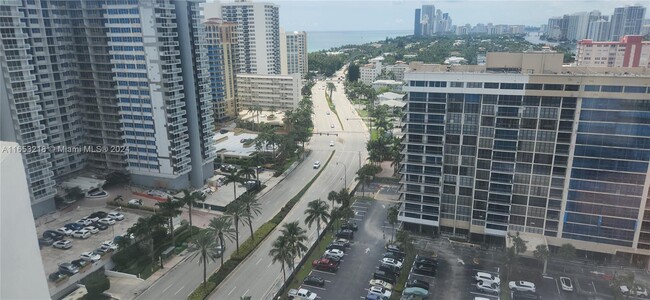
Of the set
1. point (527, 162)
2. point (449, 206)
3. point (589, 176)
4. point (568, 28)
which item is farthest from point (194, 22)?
point (568, 28)

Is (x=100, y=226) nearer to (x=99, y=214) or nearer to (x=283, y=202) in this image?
(x=99, y=214)

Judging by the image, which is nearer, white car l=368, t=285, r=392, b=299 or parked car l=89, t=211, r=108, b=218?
white car l=368, t=285, r=392, b=299

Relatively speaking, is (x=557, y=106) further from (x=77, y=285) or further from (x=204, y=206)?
(x=77, y=285)

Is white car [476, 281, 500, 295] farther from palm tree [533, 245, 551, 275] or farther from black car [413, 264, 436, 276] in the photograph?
palm tree [533, 245, 551, 275]

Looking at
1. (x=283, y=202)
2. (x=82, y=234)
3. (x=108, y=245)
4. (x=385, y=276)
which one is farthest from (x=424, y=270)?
(x=82, y=234)

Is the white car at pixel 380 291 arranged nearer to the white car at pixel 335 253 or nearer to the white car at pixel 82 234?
the white car at pixel 335 253

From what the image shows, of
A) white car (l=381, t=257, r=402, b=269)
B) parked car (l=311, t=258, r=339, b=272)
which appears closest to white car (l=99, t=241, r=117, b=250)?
parked car (l=311, t=258, r=339, b=272)

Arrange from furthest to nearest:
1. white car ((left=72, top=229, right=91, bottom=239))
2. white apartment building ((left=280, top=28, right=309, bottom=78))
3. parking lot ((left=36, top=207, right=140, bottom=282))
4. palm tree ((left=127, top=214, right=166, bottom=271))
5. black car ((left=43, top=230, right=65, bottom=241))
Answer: white apartment building ((left=280, top=28, right=309, bottom=78)) → white car ((left=72, top=229, right=91, bottom=239)) → black car ((left=43, top=230, right=65, bottom=241)) → parking lot ((left=36, top=207, right=140, bottom=282)) → palm tree ((left=127, top=214, right=166, bottom=271))
